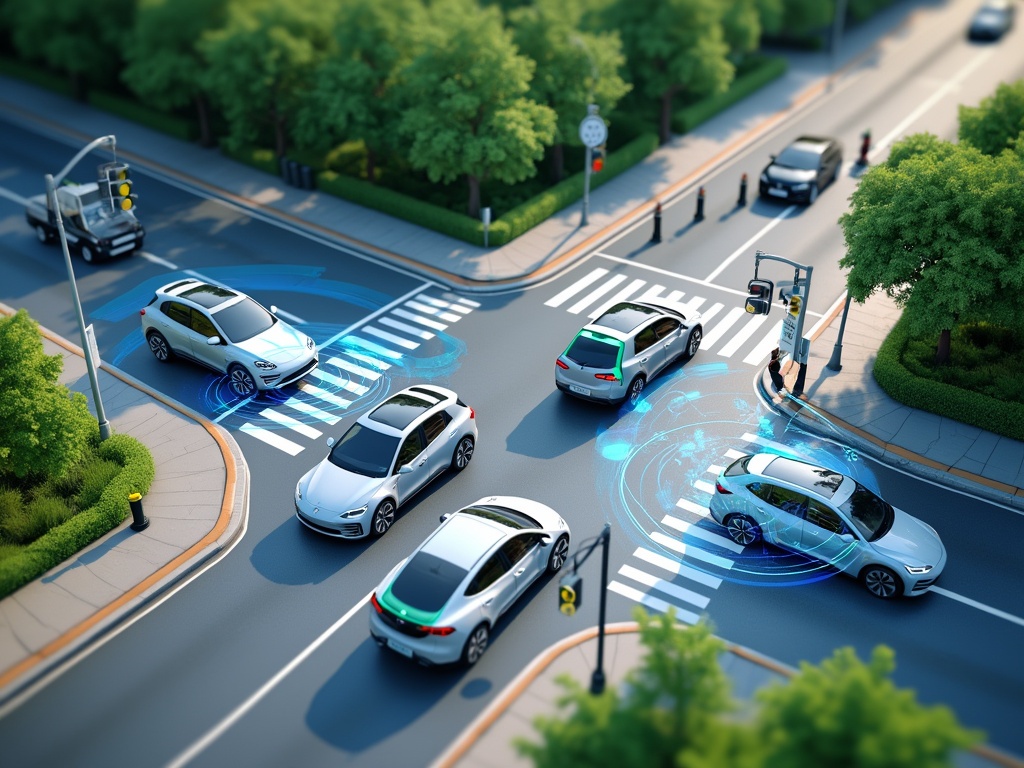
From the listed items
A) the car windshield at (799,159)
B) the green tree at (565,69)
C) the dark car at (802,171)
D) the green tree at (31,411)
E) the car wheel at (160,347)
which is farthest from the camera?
the car windshield at (799,159)

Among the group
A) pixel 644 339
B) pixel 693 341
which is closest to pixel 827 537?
pixel 644 339

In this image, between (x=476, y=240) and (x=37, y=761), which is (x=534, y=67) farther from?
(x=37, y=761)

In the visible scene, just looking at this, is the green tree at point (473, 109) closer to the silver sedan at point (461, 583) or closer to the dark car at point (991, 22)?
the silver sedan at point (461, 583)

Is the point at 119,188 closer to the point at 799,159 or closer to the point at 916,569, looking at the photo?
the point at 916,569

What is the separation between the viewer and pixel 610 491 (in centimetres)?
2091

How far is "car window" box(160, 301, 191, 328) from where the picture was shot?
24875mm

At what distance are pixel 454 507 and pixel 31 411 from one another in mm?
8624

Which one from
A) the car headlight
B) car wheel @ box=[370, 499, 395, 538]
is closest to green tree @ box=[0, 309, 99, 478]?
car wheel @ box=[370, 499, 395, 538]

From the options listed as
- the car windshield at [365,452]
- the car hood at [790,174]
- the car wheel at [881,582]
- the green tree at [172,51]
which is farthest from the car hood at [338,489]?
the green tree at [172,51]

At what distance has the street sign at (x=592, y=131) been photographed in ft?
103

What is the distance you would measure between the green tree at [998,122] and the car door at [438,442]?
1701cm

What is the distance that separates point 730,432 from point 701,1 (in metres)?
21.0

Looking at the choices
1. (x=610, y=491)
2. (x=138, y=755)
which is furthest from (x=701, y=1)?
(x=138, y=755)

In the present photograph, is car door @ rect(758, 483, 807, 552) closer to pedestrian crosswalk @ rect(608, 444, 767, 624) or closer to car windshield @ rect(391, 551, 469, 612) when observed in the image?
pedestrian crosswalk @ rect(608, 444, 767, 624)
